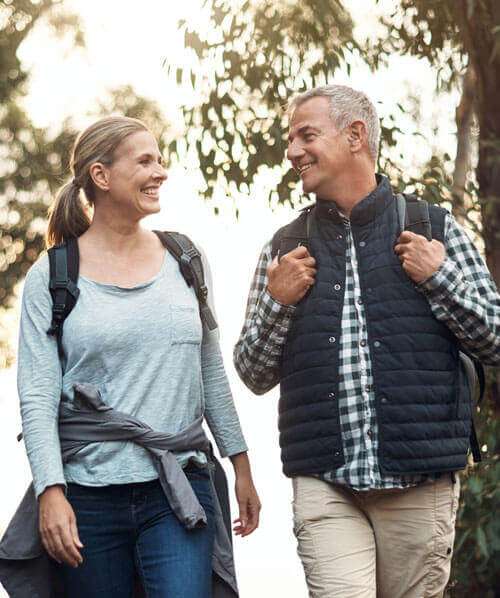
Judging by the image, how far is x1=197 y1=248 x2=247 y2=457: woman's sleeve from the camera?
3643 millimetres

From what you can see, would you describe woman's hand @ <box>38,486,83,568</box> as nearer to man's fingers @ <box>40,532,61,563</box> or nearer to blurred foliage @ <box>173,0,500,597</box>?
man's fingers @ <box>40,532,61,563</box>

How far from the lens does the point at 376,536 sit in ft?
11.5

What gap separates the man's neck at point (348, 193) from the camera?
3.68 m

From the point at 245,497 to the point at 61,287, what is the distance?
0.99 metres

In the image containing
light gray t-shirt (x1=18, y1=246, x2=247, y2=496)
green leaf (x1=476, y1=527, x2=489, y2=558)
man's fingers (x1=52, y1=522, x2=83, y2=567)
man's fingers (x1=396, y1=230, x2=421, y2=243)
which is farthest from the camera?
green leaf (x1=476, y1=527, x2=489, y2=558)

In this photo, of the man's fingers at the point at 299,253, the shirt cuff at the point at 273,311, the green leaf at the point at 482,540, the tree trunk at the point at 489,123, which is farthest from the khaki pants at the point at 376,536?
the tree trunk at the point at 489,123

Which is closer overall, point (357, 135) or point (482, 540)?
point (357, 135)

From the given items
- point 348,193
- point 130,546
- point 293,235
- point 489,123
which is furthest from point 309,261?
point 489,123

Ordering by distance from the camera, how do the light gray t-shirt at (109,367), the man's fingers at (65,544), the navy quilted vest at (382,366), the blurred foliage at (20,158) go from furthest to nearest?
the blurred foliage at (20,158) < the navy quilted vest at (382,366) < the light gray t-shirt at (109,367) < the man's fingers at (65,544)

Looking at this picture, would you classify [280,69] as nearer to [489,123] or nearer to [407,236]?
[489,123]

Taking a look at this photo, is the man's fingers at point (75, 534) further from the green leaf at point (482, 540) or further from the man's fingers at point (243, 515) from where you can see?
the green leaf at point (482, 540)

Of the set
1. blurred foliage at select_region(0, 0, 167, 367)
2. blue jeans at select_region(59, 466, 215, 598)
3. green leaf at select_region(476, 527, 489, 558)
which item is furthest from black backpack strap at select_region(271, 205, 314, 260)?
blurred foliage at select_region(0, 0, 167, 367)

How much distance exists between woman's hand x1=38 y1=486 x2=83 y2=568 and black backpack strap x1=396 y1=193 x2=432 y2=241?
1444 millimetres

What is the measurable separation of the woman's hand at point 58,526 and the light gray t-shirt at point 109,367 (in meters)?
0.04
